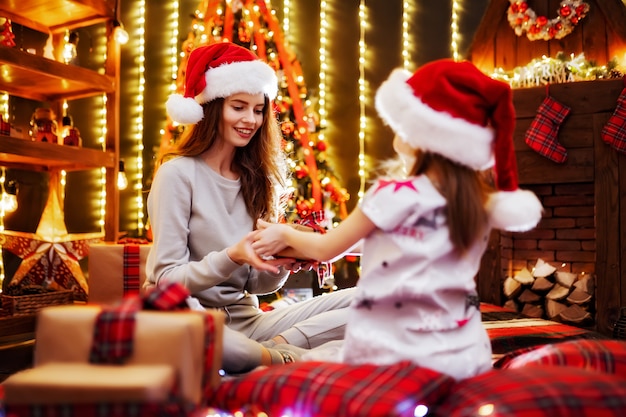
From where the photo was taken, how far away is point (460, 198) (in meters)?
1.25

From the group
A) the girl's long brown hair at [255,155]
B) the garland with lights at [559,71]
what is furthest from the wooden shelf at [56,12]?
the garland with lights at [559,71]

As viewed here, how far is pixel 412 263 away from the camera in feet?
4.13

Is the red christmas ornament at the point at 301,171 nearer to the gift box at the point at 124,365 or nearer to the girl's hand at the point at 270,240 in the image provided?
the girl's hand at the point at 270,240

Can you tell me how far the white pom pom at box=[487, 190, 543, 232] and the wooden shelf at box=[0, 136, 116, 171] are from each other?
8.03 feet

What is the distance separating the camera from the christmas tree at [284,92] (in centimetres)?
402

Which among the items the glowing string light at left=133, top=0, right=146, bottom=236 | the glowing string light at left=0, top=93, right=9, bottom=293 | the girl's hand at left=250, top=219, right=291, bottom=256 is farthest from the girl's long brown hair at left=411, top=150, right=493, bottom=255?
the glowing string light at left=133, top=0, right=146, bottom=236

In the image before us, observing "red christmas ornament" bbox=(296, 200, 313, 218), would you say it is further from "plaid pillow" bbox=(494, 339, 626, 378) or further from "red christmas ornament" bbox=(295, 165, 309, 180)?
"plaid pillow" bbox=(494, 339, 626, 378)

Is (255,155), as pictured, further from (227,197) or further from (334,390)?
(334,390)

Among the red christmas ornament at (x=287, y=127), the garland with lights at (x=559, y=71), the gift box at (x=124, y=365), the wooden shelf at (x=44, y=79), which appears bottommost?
the gift box at (x=124, y=365)

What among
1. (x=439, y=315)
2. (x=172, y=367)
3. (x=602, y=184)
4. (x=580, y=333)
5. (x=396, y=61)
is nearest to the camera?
(x=172, y=367)

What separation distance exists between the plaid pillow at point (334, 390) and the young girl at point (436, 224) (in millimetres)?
94

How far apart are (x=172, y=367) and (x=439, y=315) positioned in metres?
0.56

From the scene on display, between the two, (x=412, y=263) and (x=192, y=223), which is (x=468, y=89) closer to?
(x=412, y=263)

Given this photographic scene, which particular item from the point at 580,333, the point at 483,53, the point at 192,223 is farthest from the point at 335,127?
the point at 192,223
